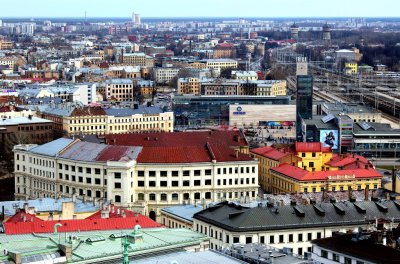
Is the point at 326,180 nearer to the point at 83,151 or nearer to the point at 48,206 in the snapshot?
the point at 83,151

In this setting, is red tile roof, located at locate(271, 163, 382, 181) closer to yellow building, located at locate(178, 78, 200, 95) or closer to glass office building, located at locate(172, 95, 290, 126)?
glass office building, located at locate(172, 95, 290, 126)

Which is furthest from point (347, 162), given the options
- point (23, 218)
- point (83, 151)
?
point (23, 218)

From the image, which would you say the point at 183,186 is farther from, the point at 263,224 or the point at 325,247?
the point at 325,247

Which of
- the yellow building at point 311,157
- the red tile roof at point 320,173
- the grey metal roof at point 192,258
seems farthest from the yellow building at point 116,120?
the grey metal roof at point 192,258

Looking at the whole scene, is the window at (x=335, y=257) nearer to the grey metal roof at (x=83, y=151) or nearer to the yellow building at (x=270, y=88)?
the grey metal roof at (x=83, y=151)

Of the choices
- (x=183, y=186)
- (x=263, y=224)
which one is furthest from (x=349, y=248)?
(x=183, y=186)
